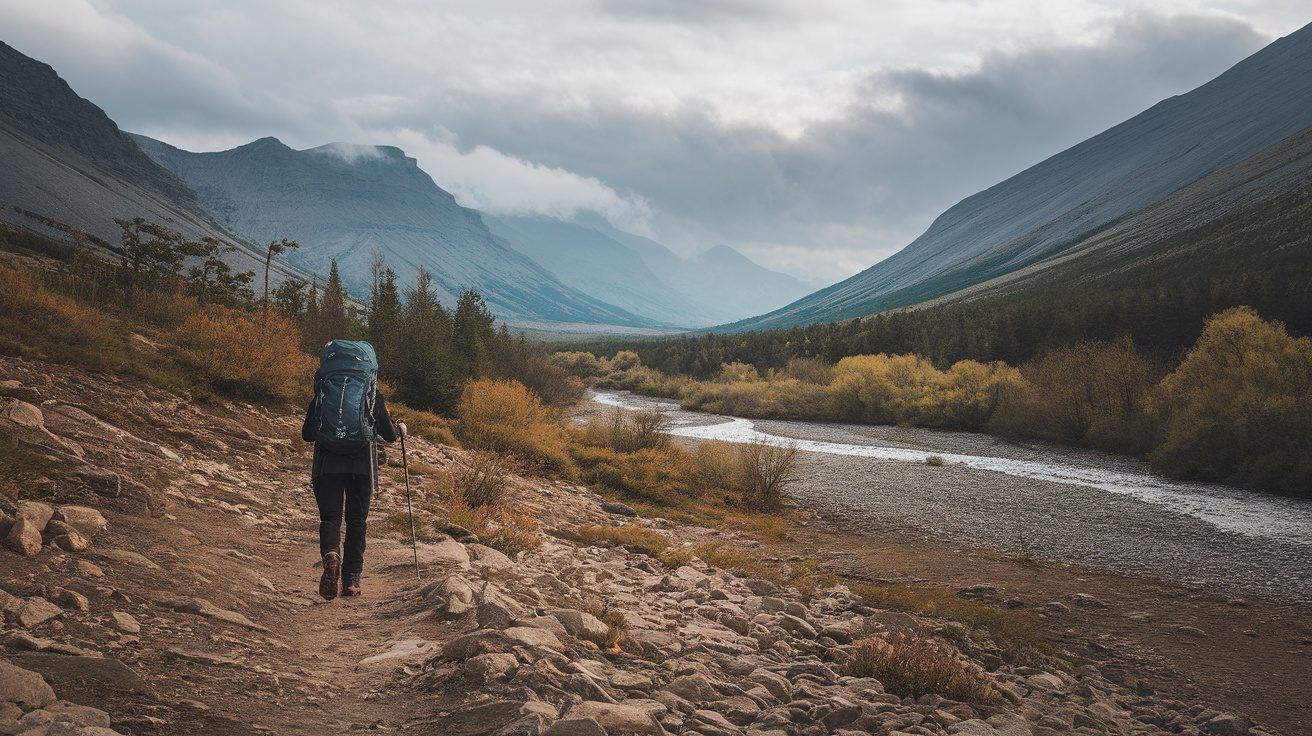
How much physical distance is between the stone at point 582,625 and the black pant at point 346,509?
87.1 inches

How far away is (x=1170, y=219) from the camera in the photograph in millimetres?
133125

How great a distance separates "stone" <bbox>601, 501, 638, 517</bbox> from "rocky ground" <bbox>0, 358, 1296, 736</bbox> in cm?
771

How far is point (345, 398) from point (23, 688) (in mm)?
3570

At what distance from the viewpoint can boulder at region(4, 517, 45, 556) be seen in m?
5.42

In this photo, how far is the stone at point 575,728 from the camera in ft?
14.9

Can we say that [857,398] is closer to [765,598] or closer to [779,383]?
[779,383]

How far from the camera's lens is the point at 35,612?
4.57m

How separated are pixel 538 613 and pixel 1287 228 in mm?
106777

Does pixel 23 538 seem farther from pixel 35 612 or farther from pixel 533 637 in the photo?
pixel 533 637

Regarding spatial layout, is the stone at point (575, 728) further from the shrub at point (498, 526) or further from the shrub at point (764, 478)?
the shrub at point (764, 478)

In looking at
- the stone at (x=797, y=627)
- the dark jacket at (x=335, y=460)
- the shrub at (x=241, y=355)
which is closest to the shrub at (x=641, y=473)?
the shrub at (x=241, y=355)

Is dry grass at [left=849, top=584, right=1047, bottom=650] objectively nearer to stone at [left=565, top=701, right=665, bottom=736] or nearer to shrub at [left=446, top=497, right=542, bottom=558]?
shrub at [left=446, top=497, right=542, bottom=558]

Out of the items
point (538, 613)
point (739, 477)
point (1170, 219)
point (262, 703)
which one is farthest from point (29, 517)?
point (1170, 219)

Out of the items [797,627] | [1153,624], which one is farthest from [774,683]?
[1153,624]
